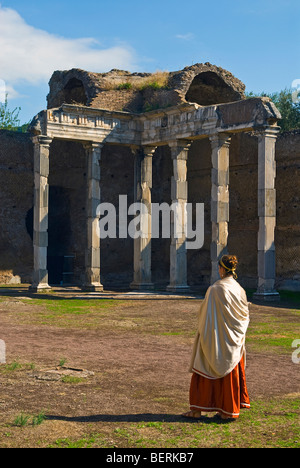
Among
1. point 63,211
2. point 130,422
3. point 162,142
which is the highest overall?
point 162,142

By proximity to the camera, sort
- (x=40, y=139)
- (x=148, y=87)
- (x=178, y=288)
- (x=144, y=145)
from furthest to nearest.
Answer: (x=148, y=87), (x=144, y=145), (x=178, y=288), (x=40, y=139)

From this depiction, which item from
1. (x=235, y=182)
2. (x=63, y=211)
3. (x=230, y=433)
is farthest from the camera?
(x=63, y=211)

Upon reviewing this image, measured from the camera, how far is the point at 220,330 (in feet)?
19.0

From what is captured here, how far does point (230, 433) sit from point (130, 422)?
2.82 ft

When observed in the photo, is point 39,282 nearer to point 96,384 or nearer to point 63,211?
point 63,211

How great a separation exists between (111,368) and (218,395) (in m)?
2.61

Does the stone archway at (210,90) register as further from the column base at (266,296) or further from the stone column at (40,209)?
the column base at (266,296)

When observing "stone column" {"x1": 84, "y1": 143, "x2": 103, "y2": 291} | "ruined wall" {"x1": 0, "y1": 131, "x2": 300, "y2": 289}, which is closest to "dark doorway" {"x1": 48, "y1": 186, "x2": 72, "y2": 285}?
"ruined wall" {"x1": 0, "y1": 131, "x2": 300, "y2": 289}

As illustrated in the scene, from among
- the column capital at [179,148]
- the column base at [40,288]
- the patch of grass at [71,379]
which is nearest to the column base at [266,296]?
the column capital at [179,148]

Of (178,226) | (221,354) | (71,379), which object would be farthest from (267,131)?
(221,354)

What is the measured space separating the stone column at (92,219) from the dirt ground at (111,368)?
17.0 feet

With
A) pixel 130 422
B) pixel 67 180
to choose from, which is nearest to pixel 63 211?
pixel 67 180

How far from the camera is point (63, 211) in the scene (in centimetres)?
2312

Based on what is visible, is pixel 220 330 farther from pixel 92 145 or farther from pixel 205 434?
pixel 92 145
